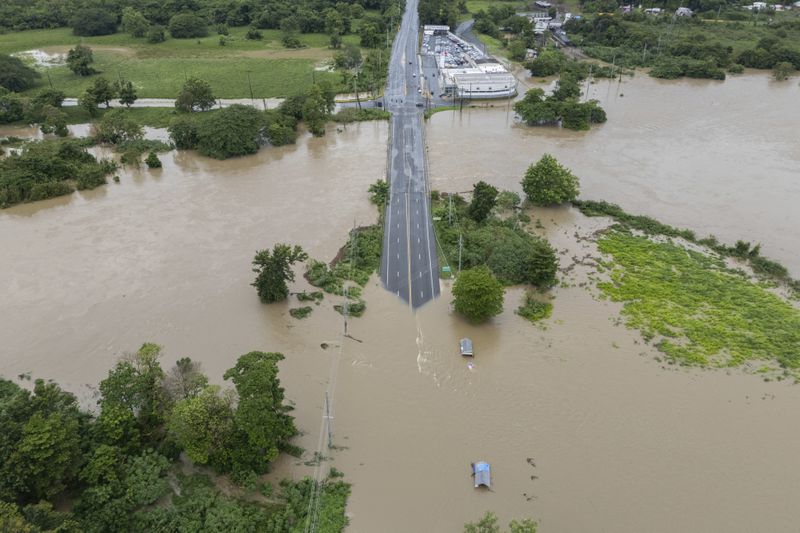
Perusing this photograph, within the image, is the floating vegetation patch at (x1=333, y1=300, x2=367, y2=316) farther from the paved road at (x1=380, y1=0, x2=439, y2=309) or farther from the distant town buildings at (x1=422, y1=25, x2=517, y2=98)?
the distant town buildings at (x1=422, y1=25, x2=517, y2=98)

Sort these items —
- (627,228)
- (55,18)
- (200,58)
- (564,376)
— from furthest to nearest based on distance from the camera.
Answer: (55,18) → (200,58) → (627,228) → (564,376)

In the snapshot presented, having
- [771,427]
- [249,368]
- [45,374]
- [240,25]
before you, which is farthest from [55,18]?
[771,427]

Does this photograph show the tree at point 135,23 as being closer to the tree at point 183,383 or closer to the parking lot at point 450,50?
the parking lot at point 450,50

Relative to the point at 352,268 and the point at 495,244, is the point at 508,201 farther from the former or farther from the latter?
the point at 352,268

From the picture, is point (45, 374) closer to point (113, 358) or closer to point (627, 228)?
point (113, 358)

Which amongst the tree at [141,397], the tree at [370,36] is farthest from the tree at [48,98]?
the tree at [141,397]

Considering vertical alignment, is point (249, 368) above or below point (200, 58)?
below
